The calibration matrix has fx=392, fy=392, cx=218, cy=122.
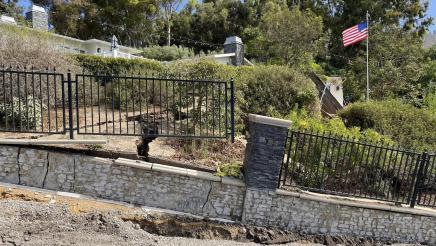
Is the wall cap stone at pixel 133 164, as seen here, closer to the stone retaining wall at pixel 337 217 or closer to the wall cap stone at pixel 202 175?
the wall cap stone at pixel 202 175

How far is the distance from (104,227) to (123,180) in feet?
2.85

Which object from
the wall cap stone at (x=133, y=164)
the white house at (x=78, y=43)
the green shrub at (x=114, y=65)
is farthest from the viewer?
the white house at (x=78, y=43)

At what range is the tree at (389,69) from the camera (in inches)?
683

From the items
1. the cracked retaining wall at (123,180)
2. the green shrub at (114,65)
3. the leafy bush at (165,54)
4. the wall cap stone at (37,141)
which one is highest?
the leafy bush at (165,54)

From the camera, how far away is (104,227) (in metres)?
5.42

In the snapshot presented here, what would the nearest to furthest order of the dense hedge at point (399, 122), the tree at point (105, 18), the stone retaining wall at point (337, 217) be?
the stone retaining wall at point (337, 217) < the dense hedge at point (399, 122) < the tree at point (105, 18)

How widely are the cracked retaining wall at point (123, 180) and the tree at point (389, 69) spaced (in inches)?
516

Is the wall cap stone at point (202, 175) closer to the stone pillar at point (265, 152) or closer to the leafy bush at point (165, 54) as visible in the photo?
the stone pillar at point (265, 152)

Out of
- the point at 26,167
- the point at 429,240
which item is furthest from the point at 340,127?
the point at 26,167

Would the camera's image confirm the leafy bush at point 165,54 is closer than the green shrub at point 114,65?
No

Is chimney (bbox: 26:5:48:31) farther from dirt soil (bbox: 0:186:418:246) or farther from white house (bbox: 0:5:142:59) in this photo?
dirt soil (bbox: 0:186:418:246)

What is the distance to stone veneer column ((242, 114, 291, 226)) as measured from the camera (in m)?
6.21

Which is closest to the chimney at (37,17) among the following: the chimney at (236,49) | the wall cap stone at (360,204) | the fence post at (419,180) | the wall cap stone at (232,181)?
the chimney at (236,49)

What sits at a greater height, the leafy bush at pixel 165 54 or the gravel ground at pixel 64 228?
the leafy bush at pixel 165 54
